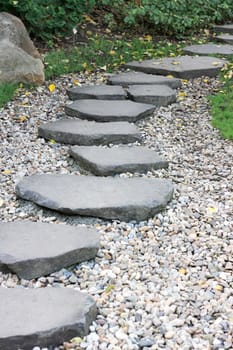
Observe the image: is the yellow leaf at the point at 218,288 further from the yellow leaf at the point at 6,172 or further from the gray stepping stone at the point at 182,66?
the gray stepping stone at the point at 182,66

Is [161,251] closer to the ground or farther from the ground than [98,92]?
farther from the ground

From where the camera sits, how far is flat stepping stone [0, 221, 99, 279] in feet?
8.37

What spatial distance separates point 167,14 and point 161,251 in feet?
15.7

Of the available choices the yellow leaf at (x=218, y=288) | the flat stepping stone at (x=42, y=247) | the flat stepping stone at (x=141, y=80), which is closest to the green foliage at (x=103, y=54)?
the flat stepping stone at (x=141, y=80)

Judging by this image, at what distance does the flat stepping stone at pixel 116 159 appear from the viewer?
3525 mm

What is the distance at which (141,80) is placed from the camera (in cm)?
541

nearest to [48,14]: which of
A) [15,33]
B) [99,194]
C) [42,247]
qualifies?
[15,33]

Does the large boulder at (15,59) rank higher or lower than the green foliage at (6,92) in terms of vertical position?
higher

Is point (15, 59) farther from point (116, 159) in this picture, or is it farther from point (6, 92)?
point (116, 159)

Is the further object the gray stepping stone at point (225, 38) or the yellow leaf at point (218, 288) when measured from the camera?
the gray stepping stone at point (225, 38)

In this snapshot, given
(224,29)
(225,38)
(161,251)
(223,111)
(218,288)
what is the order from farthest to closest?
(224,29) < (225,38) < (223,111) < (161,251) < (218,288)

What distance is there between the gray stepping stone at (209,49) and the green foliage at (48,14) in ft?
3.79

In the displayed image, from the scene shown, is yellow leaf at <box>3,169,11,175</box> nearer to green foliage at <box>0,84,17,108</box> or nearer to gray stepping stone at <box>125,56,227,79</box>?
green foliage at <box>0,84,17,108</box>

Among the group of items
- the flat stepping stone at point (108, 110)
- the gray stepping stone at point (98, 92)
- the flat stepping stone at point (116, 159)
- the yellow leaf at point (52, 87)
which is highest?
the flat stepping stone at point (116, 159)
